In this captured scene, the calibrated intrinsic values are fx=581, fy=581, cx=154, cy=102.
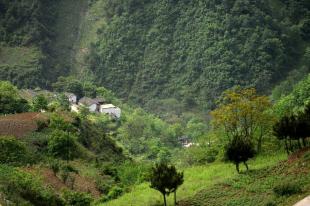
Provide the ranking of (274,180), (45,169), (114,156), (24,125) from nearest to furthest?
(274,180), (45,169), (24,125), (114,156)

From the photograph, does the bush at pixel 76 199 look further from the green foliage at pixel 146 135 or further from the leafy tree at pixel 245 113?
the green foliage at pixel 146 135

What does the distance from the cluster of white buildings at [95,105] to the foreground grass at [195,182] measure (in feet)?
160

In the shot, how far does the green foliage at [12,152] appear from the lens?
37562mm

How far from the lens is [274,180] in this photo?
2777 cm

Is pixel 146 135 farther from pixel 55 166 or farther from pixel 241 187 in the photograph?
pixel 241 187

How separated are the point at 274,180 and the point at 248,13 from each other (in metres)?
→ 71.6

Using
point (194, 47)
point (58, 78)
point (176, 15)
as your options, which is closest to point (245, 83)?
point (194, 47)

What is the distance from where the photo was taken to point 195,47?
99.0 meters

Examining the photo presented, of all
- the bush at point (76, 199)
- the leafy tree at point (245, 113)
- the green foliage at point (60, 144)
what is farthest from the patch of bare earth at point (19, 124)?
the leafy tree at point (245, 113)

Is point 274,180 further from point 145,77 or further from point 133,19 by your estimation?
point 133,19

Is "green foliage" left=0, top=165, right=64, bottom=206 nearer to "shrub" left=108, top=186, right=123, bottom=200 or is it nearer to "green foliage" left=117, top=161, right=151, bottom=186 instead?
"shrub" left=108, top=186, right=123, bottom=200

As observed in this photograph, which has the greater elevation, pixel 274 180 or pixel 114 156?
pixel 274 180

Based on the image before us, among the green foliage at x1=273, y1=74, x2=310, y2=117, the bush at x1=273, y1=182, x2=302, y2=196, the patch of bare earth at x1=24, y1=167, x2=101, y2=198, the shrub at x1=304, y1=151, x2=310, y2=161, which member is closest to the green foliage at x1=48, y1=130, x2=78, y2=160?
the patch of bare earth at x1=24, y1=167, x2=101, y2=198

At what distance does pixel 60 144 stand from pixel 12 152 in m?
5.58
